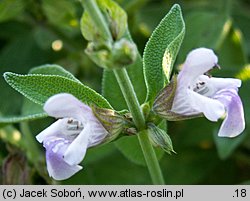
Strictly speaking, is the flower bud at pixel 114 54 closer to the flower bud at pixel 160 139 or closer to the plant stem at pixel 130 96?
the plant stem at pixel 130 96

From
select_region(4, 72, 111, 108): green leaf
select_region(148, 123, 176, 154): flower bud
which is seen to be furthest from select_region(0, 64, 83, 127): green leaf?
select_region(148, 123, 176, 154): flower bud

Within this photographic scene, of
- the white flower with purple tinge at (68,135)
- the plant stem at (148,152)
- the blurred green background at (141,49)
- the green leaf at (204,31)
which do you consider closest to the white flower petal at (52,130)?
the white flower with purple tinge at (68,135)

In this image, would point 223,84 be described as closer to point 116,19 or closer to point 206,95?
point 206,95

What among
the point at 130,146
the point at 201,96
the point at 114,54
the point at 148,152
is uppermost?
the point at 114,54

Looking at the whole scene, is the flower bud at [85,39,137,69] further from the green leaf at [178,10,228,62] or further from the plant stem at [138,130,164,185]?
the green leaf at [178,10,228,62]

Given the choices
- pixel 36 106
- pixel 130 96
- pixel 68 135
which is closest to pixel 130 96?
pixel 130 96

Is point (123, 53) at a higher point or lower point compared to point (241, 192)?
higher
